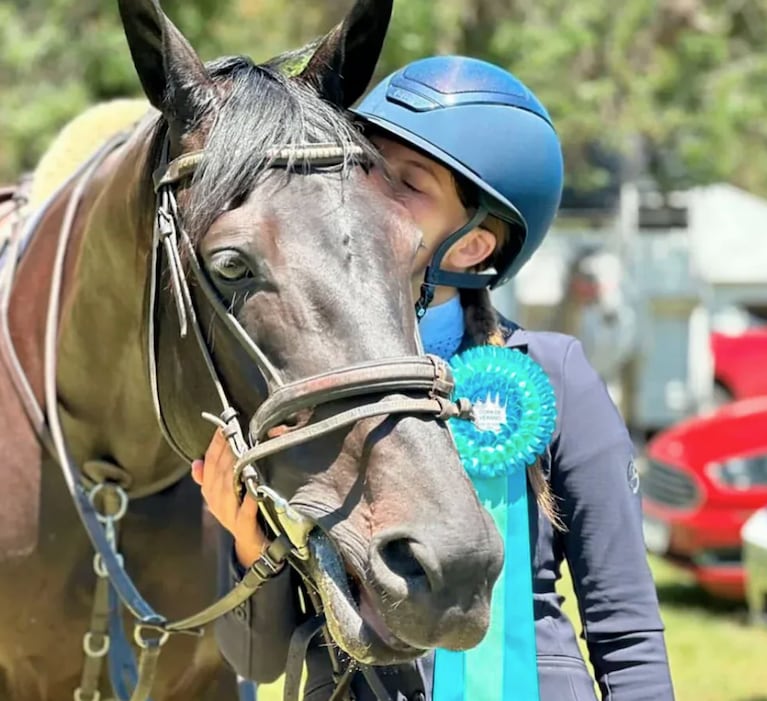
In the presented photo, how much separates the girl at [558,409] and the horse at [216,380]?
0.47 ft

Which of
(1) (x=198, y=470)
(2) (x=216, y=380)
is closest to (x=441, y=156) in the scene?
(2) (x=216, y=380)

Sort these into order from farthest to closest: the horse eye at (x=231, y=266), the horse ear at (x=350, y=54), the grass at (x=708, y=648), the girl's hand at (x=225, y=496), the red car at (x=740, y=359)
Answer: the red car at (x=740, y=359) → the grass at (x=708, y=648) → the horse ear at (x=350, y=54) → the girl's hand at (x=225, y=496) → the horse eye at (x=231, y=266)

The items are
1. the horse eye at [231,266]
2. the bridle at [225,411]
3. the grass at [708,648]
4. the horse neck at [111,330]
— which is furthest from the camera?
the grass at [708,648]

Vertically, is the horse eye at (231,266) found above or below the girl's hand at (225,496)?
above

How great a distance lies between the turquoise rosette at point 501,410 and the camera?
2113 mm

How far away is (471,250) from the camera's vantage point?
236 cm

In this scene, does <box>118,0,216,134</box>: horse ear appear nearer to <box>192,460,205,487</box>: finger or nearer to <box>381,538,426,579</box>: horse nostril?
<box>192,460,205,487</box>: finger

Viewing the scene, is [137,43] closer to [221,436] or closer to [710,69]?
[221,436]

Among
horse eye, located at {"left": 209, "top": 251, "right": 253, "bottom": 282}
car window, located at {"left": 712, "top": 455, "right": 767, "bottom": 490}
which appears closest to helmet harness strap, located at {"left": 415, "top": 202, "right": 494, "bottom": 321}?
horse eye, located at {"left": 209, "top": 251, "right": 253, "bottom": 282}

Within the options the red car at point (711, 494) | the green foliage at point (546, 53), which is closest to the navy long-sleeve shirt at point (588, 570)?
the red car at point (711, 494)

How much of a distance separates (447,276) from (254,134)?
0.47 m

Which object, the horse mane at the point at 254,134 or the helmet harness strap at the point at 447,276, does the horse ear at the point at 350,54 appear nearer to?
the horse mane at the point at 254,134

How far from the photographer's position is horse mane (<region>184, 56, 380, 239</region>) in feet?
6.49

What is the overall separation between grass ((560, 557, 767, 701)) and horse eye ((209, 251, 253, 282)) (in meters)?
A: 3.36
